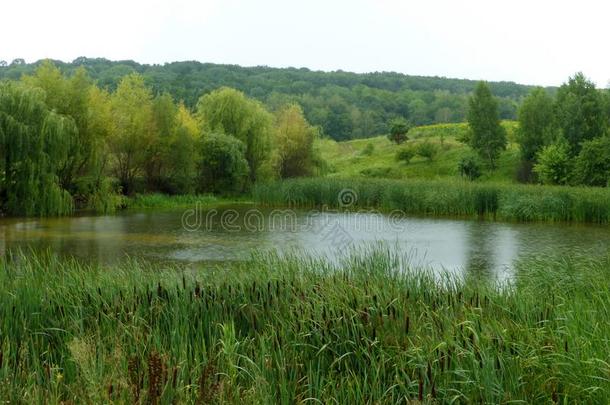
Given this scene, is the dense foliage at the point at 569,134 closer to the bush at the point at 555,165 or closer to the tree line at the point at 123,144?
the bush at the point at 555,165

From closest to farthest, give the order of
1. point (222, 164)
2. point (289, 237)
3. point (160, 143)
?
point (289, 237) → point (160, 143) → point (222, 164)

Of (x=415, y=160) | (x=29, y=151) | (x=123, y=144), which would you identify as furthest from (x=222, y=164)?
(x=415, y=160)

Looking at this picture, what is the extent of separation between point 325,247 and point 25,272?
9.75 m

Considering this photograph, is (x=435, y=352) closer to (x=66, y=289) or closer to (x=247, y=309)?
(x=247, y=309)

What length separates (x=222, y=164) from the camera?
36.6 m

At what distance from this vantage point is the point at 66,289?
7.19 meters

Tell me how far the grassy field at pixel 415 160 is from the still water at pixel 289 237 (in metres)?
21.6

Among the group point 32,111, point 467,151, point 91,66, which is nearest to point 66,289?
point 32,111

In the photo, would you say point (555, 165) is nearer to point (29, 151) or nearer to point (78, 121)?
point (78, 121)

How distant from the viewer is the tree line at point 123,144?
23703 millimetres

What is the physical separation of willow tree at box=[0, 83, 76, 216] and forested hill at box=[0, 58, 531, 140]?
127 ft

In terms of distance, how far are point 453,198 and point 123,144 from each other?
16498mm

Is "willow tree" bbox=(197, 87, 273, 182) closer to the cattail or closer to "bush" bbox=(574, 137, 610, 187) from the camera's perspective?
"bush" bbox=(574, 137, 610, 187)

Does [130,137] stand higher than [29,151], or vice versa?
[130,137]
